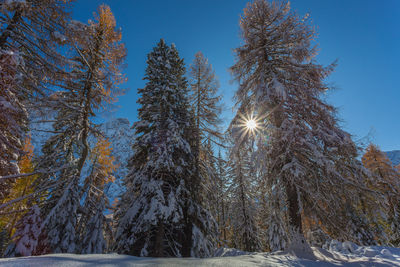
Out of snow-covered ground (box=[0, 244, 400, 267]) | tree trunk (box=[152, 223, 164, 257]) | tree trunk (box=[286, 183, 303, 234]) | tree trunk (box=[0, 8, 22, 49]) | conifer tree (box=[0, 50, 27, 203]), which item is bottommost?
tree trunk (box=[152, 223, 164, 257])

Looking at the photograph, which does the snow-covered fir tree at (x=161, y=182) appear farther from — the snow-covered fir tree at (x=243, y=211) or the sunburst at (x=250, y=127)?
the snow-covered fir tree at (x=243, y=211)

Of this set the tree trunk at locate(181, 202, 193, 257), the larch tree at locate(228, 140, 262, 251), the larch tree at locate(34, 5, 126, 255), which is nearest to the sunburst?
the tree trunk at locate(181, 202, 193, 257)

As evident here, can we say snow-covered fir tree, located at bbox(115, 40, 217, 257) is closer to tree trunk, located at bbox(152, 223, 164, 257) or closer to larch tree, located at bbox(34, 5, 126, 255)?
tree trunk, located at bbox(152, 223, 164, 257)

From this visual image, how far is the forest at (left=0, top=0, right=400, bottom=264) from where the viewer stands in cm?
563

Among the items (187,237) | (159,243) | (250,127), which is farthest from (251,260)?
(187,237)

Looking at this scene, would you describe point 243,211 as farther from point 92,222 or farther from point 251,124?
point 92,222

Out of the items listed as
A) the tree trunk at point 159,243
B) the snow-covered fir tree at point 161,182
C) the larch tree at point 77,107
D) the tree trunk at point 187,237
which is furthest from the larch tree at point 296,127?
the larch tree at point 77,107

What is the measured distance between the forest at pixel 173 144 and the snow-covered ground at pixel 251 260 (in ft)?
1.99

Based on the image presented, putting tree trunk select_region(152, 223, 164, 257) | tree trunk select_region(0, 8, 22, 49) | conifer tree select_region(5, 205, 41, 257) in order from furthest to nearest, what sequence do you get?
1. tree trunk select_region(152, 223, 164, 257)
2. conifer tree select_region(5, 205, 41, 257)
3. tree trunk select_region(0, 8, 22, 49)

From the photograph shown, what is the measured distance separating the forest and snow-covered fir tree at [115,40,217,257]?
0.20ft

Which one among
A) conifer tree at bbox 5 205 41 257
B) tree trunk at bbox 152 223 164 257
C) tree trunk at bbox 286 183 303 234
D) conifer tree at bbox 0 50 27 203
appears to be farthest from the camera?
tree trunk at bbox 152 223 164 257

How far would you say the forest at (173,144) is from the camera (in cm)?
563

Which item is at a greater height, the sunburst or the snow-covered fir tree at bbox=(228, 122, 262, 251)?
the sunburst

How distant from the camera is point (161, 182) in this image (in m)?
7.92
